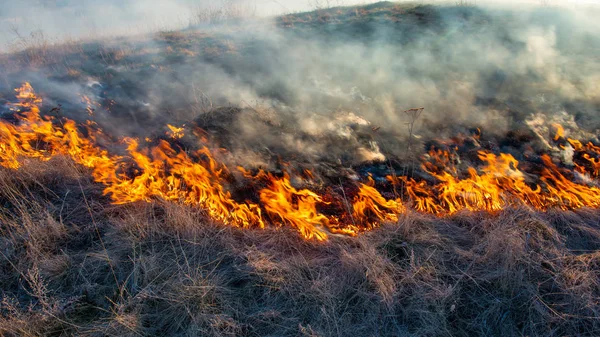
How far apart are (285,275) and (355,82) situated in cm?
455

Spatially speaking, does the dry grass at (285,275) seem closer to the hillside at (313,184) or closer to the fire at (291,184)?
the hillside at (313,184)

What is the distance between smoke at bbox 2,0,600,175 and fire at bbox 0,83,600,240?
49 centimetres

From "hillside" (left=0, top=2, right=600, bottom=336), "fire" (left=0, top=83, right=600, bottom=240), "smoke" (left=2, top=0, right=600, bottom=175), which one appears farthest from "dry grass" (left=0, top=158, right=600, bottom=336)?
"smoke" (left=2, top=0, right=600, bottom=175)

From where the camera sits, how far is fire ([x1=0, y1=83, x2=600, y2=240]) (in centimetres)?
405

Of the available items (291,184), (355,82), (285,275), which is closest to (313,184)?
(291,184)

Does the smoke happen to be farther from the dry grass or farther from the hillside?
the dry grass

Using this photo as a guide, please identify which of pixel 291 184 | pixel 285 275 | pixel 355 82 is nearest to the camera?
pixel 285 275

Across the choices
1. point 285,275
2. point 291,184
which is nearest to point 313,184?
point 291,184

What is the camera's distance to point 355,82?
21.5 ft

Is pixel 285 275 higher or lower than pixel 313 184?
lower

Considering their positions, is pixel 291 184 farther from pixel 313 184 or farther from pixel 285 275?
pixel 285 275

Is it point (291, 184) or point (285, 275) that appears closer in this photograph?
point (285, 275)

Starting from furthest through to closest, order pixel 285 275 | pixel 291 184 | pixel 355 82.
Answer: pixel 355 82
pixel 291 184
pixel 285 275

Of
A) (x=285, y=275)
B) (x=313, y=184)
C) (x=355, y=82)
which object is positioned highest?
(x=355, y=82)
